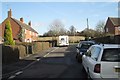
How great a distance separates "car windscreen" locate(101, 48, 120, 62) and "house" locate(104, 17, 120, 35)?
2561 inches

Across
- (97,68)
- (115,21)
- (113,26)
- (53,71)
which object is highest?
(115,21)

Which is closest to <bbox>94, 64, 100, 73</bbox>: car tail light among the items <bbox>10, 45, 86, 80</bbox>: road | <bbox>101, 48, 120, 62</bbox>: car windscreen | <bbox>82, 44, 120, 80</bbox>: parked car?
<bbox>82, 44, 120, 80</bbox>: parked car

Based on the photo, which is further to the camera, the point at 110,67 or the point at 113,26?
the point at 113,26

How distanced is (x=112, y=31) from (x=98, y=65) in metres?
68.8

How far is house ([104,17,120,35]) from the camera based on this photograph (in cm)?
7312

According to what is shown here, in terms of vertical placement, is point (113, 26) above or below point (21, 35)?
above

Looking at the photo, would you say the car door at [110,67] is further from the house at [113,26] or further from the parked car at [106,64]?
the house at [113,26]

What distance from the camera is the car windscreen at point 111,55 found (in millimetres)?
8258

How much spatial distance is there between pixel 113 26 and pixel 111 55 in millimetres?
67397

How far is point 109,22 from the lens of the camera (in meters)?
79.3

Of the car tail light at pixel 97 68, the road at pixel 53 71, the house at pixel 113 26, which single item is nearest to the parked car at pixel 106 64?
the car tail light at pixel 97 68

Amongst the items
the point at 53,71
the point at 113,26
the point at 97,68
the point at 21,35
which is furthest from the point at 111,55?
the point at 113,26

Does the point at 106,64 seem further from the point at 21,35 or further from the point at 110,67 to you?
the point at 21,35

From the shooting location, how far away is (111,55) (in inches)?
331
